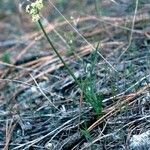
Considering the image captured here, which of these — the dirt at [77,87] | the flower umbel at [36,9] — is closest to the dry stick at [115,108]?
the dirt at [77,87]

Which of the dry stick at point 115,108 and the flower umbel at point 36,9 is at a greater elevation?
the flower umbel at point 36,9

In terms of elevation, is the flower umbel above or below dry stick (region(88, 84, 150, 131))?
above

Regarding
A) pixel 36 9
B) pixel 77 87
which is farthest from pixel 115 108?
pixel 36 9

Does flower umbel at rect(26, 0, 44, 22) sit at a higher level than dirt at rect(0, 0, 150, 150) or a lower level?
higher

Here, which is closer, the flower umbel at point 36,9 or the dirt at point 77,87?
the flower umbel at point 36,9

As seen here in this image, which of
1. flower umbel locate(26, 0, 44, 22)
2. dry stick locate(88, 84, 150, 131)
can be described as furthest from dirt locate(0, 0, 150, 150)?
flower umbel locate(26, 0, 44, 22)

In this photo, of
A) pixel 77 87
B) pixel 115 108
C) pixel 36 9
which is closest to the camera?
pixel 36 9

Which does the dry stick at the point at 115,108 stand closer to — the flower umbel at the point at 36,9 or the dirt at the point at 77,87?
the dirt at the point at 77,87

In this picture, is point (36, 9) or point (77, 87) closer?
point (36, 9)

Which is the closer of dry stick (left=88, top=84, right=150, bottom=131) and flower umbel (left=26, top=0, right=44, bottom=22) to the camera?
flower umbel (left=26, top=0, right=44, bottom=22)

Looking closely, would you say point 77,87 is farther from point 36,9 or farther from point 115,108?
point 36,9

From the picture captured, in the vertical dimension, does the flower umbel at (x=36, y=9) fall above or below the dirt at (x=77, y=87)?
above

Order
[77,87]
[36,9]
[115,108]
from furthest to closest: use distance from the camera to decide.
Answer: [77,87] → [115,108] → [36,9]

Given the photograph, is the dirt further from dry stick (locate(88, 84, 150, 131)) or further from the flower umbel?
the flower umbel
